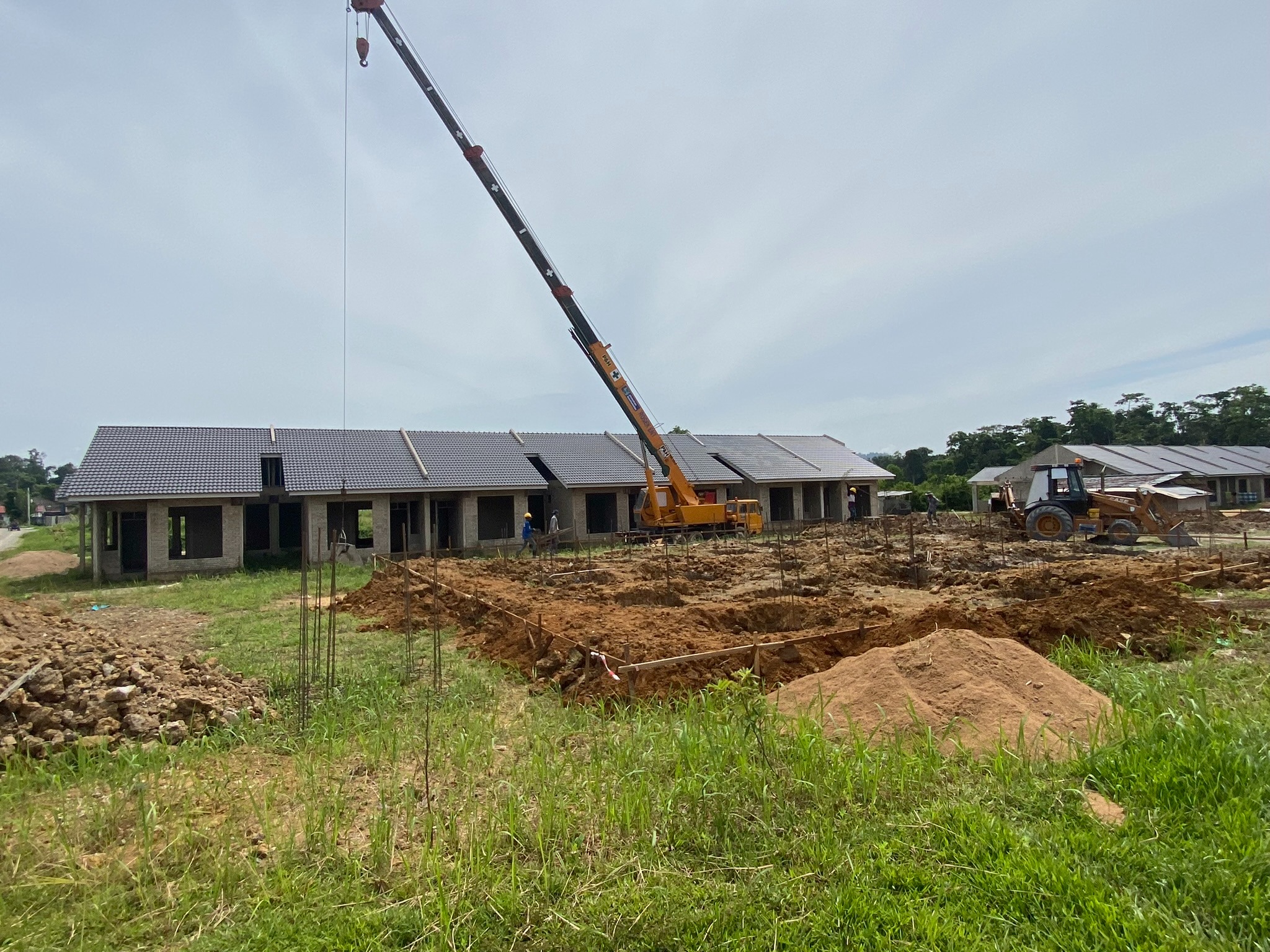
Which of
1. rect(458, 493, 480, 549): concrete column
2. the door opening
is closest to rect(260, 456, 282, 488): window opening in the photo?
the door opening

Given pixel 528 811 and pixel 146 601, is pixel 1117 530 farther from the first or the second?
pixel 146 601

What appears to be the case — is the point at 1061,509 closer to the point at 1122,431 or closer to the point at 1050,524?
the point at 1050,524

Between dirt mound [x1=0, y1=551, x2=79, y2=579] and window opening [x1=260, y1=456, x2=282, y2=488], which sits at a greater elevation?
window opening [x1=260, y1=456, x2=282, y2=488]

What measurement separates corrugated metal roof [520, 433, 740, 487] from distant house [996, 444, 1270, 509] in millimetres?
19821

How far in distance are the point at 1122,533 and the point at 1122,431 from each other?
60974mm

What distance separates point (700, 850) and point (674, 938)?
673 millimetres

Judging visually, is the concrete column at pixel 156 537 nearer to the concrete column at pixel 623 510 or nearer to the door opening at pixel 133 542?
the door opening at pixel 133 542

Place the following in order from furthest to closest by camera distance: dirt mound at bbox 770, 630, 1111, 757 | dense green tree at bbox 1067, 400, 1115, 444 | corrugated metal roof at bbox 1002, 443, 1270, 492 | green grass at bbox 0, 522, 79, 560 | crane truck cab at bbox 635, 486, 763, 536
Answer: dense green tree at bbox 1067, 400, 1115, 444, corrugated metal roof at bbox 1002, 443, 1270, 492, green grass at bbox 0, 522, 79, 560, crane truck cab at bbox 635, 486, 763, 536, dirt mound at bbox 770, 630, 1111, 757

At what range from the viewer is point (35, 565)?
75.9ft

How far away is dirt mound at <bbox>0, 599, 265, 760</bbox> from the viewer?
4.98 meters

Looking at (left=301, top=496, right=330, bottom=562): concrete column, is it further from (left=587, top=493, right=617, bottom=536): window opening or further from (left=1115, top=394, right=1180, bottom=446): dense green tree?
(left=1115, top=394, right=1180, bottom=446): dense green tree

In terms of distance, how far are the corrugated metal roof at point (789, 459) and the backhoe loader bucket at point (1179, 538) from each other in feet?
49.7

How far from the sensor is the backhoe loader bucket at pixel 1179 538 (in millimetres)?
18328

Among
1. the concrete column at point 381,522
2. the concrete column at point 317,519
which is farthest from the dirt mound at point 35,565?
the concrete column at point 381,522
